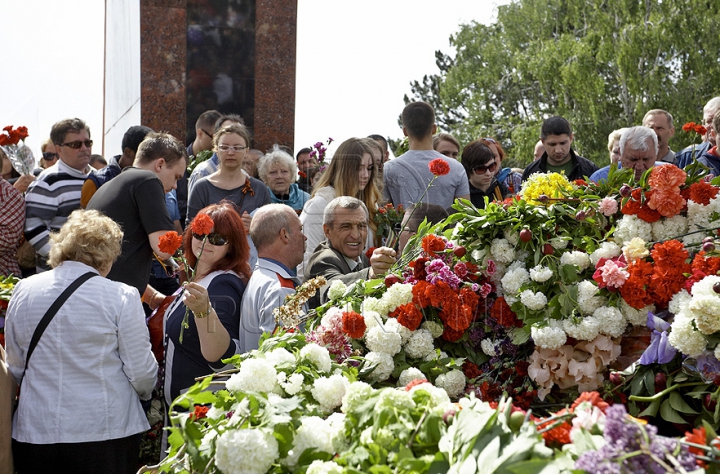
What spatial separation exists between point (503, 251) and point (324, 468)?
1428 millimetres

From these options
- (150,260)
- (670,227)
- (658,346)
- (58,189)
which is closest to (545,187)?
(670,227)

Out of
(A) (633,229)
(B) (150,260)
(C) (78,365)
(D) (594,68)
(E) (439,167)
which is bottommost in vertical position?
(C) (78,365)

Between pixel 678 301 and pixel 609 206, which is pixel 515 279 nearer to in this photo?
pixel 609 206

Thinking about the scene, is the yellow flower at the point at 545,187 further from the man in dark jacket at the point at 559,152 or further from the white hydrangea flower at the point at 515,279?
the man in dark jacket at the point at 559,152

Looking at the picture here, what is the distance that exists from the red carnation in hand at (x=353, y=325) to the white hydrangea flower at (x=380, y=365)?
0.08 metres

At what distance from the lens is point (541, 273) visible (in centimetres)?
291

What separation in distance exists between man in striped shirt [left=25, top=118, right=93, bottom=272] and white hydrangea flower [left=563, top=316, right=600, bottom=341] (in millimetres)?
3658

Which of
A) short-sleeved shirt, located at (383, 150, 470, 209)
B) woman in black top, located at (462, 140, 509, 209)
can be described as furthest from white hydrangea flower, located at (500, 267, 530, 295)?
woman in black top, located at (462, 140, 509, 209)

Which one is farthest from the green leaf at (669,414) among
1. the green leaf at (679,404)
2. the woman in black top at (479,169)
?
the woman in black top at (479,169)

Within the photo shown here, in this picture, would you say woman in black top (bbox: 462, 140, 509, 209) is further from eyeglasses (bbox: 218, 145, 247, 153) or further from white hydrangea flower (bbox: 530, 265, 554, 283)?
white hydrangea flower (bbox: 530, 265, 554, 283)

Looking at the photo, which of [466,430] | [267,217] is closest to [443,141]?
[267,217]

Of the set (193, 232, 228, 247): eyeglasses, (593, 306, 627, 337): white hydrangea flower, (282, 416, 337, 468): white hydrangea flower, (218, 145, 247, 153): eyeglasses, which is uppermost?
(218, 145, 247, 153): eyeglasses

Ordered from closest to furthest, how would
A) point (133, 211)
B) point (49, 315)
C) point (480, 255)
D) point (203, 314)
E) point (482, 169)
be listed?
point (480, 255) < point (203, 314) < point (49, 315) < point (133, 211) < point (482, 169)

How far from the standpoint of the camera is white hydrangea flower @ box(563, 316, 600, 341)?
2.79 m
